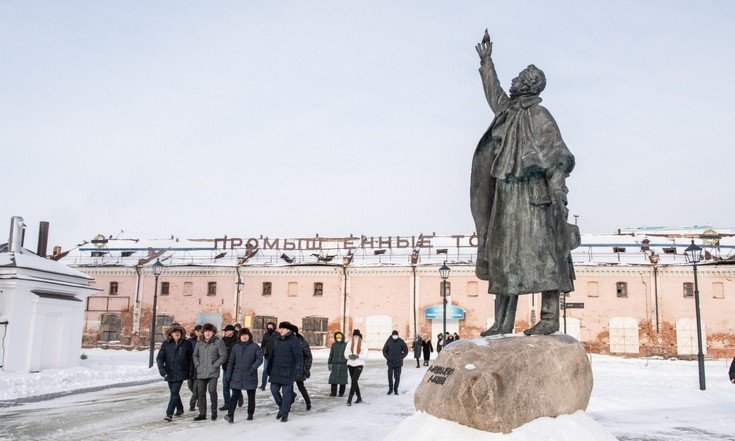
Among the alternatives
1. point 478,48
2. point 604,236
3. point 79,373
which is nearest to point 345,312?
point 604,236

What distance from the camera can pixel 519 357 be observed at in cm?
545

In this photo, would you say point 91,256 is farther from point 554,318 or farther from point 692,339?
point 554,318

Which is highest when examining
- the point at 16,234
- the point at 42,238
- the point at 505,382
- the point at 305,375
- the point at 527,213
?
the point at 42,238

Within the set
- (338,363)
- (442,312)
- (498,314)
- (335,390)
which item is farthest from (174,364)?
(442,312)

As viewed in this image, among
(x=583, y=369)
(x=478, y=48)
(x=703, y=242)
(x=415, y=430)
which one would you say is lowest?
(x=415, y=430)

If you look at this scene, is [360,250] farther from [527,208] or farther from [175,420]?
[527,208]

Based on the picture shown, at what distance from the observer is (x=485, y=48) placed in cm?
707

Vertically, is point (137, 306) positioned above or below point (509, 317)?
above

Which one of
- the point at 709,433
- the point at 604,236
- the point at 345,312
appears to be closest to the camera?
the point at 709,433

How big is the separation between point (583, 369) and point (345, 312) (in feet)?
126

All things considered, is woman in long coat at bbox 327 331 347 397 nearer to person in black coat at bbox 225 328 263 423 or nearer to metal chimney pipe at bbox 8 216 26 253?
person in black coat at bbox 225 328 263 423

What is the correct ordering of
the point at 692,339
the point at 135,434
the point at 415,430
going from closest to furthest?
the point at 415,430
the point at 135,434
the point at 692,339

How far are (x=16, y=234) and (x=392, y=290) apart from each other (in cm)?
2622

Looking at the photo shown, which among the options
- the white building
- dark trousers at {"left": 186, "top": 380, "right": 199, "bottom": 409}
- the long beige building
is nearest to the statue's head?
dark trousers at {"left": 186, "top": 380, "right": 199, "bottom": 409}
